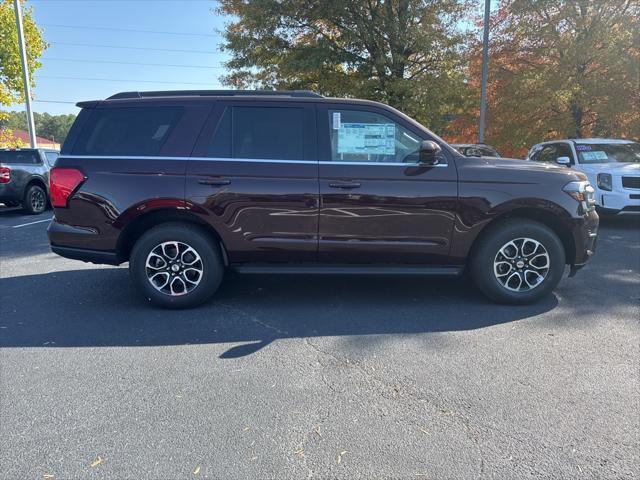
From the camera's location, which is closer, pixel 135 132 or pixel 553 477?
pixel 553 477

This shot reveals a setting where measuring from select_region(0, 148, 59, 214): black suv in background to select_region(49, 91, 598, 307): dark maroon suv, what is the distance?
8.67 meters

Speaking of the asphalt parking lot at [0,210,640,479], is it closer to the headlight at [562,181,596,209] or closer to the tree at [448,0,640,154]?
the headlight at [562,181,596,209]

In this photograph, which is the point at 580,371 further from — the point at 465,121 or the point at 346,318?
the point at 465,121

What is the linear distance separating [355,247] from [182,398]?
2.18 meters

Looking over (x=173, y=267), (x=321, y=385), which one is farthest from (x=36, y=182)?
(x=321, y=385)

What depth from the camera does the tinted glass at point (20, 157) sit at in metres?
12.1

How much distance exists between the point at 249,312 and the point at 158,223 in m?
1.26

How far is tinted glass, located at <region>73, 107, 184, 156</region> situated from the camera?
450 cm

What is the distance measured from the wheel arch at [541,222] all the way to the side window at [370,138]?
3.33 feet

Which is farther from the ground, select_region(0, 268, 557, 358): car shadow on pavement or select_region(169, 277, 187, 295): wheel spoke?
select_region(169, 277, 187, 295): wheel spoke

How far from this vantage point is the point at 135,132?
4539 mm

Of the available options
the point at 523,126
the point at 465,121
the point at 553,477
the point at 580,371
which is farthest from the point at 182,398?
the point at 465,121

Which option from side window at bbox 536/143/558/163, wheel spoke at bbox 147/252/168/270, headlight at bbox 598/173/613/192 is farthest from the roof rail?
side window at bbox 536/143/558/163

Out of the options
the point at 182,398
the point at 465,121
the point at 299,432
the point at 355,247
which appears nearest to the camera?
the point at 299,432
